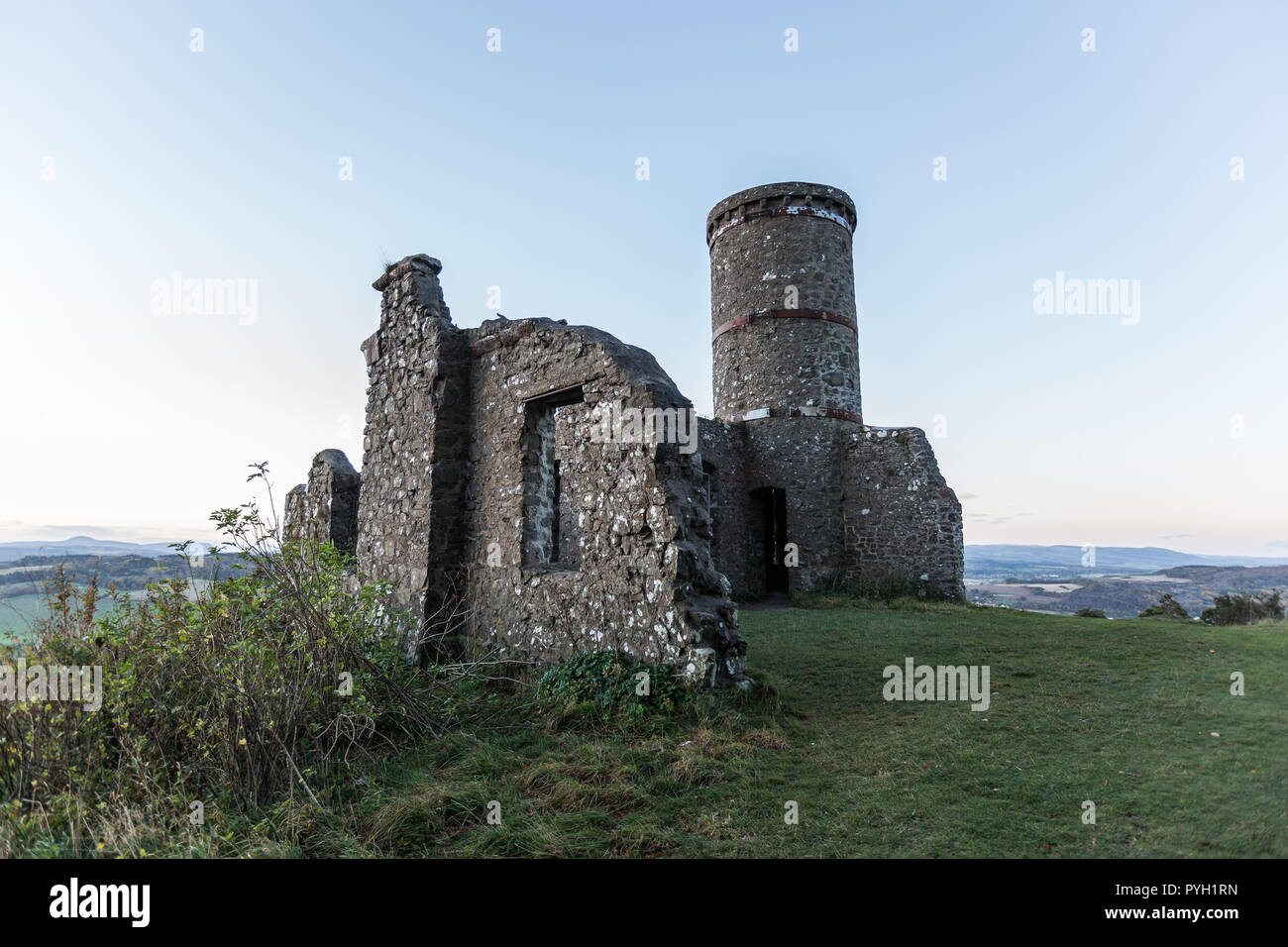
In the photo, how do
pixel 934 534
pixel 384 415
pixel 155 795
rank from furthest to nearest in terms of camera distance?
pixel 934 534 < pixel 384 415 < pixel 155 795

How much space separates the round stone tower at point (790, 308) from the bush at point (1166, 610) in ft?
23.6

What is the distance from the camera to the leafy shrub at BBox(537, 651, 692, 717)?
548cm

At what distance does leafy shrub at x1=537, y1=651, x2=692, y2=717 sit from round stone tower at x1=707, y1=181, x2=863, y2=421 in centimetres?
1100

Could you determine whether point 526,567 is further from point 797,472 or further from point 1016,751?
point 797,472

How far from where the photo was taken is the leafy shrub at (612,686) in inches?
216

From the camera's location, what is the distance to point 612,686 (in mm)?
5730

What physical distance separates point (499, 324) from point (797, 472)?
9506mm

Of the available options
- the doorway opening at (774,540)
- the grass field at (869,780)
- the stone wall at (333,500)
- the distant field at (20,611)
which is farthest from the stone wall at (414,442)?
the doorway opening at (774,540)

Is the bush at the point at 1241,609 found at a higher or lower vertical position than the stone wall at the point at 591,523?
lower

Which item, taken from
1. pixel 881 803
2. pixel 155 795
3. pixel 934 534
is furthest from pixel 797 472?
pixel 155 795

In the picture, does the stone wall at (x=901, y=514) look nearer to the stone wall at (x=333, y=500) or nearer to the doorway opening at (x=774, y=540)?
the doorway opening at (x=774, y=540)

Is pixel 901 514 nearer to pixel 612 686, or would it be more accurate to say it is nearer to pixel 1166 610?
pixel 1166 610
